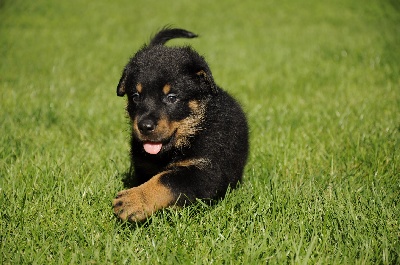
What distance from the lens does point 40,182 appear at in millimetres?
3400

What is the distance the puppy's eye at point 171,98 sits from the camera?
118 inches

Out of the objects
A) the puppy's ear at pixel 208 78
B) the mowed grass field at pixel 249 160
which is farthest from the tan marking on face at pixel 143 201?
the puppy's ear at pixel 208 78

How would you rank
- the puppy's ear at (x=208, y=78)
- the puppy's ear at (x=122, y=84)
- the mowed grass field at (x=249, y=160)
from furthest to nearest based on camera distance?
the puppy's ear at (x=122, y=84) → the puppy's ear at (x=208, y=78) → the mowed grass field at (x=249, y=160)

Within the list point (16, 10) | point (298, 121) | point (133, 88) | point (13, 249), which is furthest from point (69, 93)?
A: point (16, 10)

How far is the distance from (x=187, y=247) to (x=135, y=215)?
0.34m

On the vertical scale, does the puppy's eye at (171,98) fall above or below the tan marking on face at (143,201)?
above

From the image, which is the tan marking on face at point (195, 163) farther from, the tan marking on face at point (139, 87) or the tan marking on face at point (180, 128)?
the tan marking on face at point (139, 87)

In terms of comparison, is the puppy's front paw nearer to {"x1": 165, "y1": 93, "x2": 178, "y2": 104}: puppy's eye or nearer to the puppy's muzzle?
the puppy's muzzle

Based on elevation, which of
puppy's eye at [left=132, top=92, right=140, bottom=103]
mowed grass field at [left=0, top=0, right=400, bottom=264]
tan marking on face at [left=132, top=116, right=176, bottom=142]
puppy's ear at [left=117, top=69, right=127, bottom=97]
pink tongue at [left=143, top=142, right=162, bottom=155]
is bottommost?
mowed grass field at [left=0, top=0, right=400, bottom=264]

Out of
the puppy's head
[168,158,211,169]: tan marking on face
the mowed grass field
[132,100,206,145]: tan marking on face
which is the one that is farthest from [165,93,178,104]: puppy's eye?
the mowed grass field

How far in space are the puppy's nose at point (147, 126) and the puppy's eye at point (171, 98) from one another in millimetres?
229

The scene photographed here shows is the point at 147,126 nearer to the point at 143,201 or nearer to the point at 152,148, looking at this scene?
the point at 152,148

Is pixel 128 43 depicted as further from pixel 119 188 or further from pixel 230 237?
pixel 230 237

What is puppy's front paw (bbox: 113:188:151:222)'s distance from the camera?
266cm
